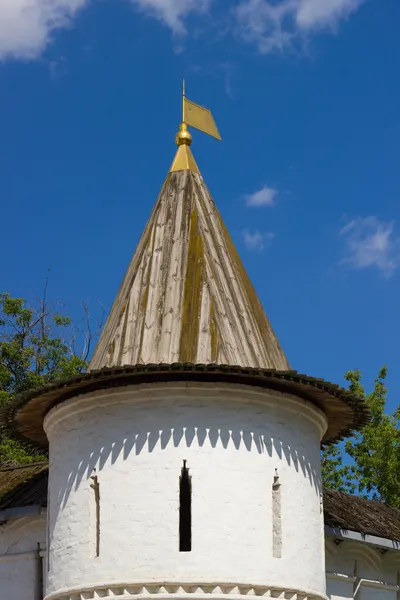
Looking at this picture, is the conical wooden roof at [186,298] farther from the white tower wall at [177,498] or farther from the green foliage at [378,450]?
the green foliage at [378,450]

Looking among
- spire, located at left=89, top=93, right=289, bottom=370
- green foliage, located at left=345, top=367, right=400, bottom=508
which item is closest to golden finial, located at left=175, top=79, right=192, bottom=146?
spire, located at left=89, top=93, right=289, bottom=370

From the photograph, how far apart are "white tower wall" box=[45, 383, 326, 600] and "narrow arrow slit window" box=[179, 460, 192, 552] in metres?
0.10

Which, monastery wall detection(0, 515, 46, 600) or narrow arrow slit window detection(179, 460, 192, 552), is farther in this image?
monastery wall detection(0, 515, 46, 600)

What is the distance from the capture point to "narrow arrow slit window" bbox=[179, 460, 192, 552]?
50.4 feet

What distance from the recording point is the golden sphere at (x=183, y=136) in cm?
1897

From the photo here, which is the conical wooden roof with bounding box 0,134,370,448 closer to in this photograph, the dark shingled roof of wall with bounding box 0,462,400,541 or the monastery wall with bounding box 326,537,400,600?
the dark shingled roof of wall with bounding box 0,462,400,541

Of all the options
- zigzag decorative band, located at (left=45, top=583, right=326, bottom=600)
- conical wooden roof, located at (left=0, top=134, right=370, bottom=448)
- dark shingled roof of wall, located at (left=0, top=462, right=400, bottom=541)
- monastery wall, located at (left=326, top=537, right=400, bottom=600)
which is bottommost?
zigzag decorative band, located at (left=45, top=583, right=326, bottom=600)

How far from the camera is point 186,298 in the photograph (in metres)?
17.1

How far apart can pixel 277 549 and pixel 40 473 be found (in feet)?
20.7

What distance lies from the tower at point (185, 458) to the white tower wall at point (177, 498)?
0.02m

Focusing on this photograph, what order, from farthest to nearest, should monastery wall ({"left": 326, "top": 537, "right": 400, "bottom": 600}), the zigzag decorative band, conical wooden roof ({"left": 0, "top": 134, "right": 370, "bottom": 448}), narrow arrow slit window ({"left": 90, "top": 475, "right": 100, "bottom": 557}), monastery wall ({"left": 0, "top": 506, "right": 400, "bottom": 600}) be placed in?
monastery wall ({"left": 326, "top": 537, "right": 400, "bottom": 600}) → monastery wall ({"left": 0, "top": 506, "right": 400, "bottom": 600}) → conical wooden roof ({"left": 0, "top": 134, "right": 370, "bottom": 448}) → narrow arrow slit window ({"left": 90, "top": 475, "right": 100, "bottom": 557}) → the zigzag decorative band

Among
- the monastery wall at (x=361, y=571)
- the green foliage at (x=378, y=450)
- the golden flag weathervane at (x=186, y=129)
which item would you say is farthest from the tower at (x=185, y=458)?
the green foliage at (x=378, y=450)

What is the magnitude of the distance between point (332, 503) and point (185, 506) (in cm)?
669

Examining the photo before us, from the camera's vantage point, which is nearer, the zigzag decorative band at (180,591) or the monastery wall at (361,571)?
the zigzag decorative band at (180,591)
